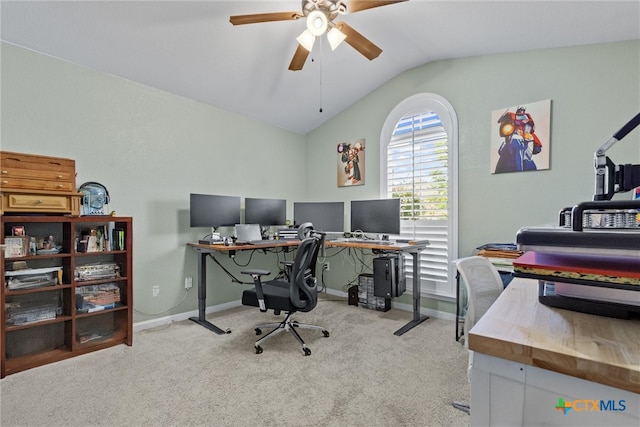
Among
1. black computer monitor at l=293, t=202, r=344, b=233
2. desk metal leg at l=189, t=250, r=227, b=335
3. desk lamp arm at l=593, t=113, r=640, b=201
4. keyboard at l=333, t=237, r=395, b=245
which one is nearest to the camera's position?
desk lamp arm at l=593, t=113, r=640, b=201

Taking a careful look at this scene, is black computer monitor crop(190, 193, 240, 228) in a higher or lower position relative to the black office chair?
higher

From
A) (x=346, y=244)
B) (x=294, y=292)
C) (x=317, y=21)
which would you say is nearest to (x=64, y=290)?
(x=294, y=292)

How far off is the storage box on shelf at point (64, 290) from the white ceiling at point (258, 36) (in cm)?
145

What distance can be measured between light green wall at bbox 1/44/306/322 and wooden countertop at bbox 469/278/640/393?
3265 millimetres

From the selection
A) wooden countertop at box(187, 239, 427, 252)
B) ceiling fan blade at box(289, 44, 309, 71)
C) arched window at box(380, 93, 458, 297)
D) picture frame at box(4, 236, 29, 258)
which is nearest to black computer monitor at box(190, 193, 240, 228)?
wooden countertop at box(187, 239, 427, 252)

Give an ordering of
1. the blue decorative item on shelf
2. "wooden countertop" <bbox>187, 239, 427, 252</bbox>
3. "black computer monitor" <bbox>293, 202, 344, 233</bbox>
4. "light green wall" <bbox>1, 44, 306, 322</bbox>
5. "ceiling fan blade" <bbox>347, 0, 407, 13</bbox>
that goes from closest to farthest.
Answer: "ceiling fan blade" <bbox>347, 0, 407, 13</bbox>, "light green wall" <bbox>1, 44, 306, 322</bbox>, the blue decorative item on shelf, "wooden countertop" <bbox>187, 239, 427, 252</bbox>, "black computer monitor" <bbox>293, 202, 344, 233</bbox>

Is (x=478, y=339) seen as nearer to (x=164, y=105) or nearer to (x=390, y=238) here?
(x=390, y=238)

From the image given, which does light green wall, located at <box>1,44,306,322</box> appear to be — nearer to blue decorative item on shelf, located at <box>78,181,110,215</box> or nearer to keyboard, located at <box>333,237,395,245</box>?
blue decorative item on shelf, located at <box>78,181,110,215</box>

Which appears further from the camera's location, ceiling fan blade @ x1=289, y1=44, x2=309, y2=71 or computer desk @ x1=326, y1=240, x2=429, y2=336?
computer desk @ x1=326, y1=240, x2=429, y2=336

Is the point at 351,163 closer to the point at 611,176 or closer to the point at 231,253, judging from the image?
the point at 231,253

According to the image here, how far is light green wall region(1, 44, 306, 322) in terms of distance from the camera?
8.13 ft

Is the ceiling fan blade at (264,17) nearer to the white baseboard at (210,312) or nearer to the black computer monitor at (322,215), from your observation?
the black computer monitor at (322,215)

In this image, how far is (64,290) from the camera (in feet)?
8.25

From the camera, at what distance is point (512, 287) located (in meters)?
1.11
